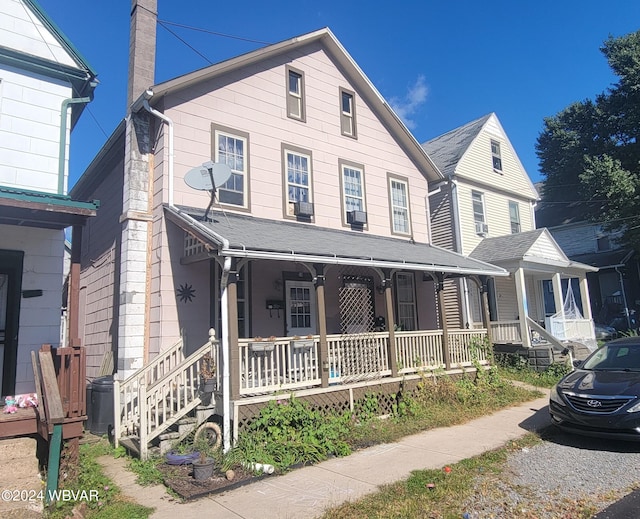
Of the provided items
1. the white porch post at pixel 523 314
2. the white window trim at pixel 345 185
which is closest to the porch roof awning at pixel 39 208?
the white window trim at pixel 345 185

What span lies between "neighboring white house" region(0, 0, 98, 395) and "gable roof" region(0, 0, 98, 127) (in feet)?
0.05

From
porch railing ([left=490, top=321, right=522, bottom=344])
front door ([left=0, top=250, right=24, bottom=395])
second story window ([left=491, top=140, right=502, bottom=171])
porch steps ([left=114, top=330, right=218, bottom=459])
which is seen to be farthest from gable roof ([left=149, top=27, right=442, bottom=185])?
porch steps ([left=114, top=330, right=218, bottom=459])

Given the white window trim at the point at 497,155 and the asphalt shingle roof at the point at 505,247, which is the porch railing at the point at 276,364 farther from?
the white window trim at the point at 497,155

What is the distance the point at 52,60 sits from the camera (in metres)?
7.96

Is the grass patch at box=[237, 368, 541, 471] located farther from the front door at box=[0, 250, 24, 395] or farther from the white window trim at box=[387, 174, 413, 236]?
the white window trim at box=[387, 174, 413, 236]

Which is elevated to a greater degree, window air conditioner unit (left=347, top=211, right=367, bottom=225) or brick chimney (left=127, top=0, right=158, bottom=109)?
brick chimney (left=127, top=0, right=158, bottom=109)

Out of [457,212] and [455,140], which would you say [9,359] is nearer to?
[457,212]

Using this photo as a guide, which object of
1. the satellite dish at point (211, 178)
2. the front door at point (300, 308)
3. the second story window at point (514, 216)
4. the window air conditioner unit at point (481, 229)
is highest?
the second story window at point (514, 216)

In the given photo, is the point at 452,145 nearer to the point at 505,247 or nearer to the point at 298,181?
the point at 505,247

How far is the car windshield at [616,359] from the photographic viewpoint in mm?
7605

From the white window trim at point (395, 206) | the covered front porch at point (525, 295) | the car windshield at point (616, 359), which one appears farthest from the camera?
the covered front porch at point (525, 295)

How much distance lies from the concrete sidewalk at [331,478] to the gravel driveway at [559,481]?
76 cm

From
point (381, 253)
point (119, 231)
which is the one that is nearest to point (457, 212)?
point (381, 253)

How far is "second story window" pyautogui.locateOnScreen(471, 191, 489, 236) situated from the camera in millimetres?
17016
